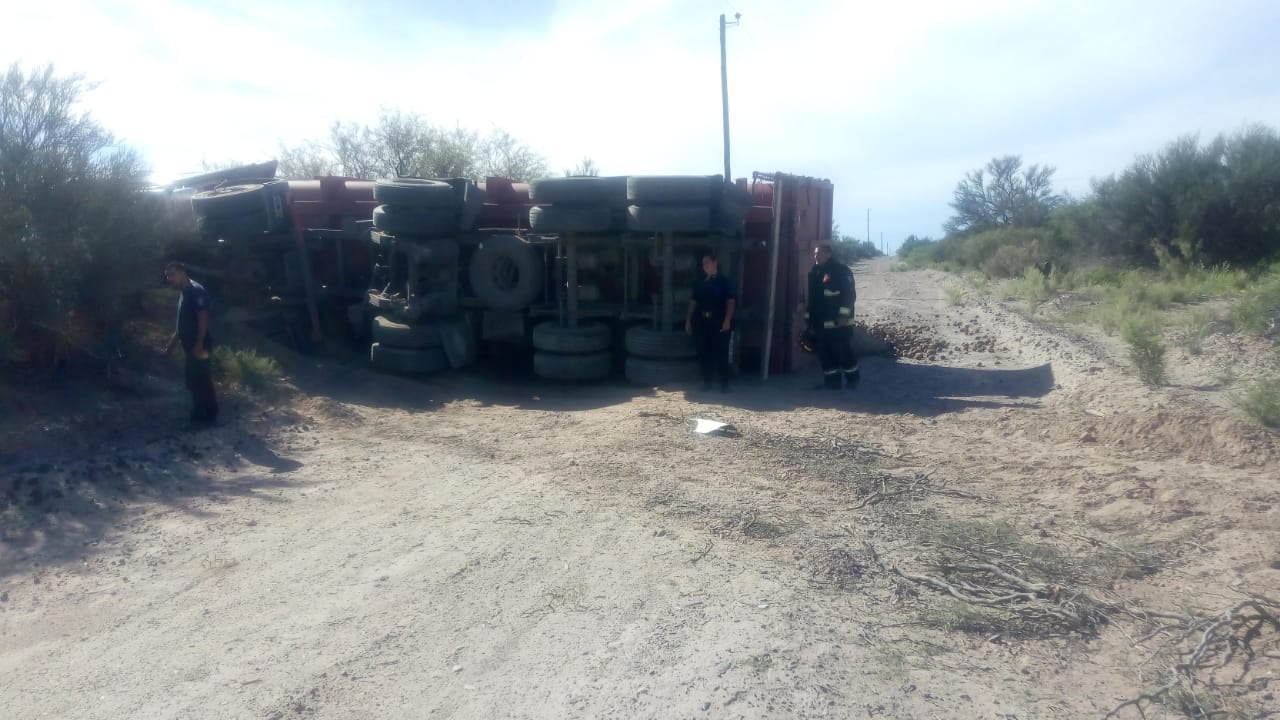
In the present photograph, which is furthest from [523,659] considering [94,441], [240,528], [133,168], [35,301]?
[133,168]

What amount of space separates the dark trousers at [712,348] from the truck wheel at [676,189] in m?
1.39

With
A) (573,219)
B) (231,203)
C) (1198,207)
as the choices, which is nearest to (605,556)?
(573,219)

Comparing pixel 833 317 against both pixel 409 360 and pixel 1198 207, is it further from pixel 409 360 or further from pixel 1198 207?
pixel 1198 207

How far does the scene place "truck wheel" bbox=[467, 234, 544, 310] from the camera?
468 inches

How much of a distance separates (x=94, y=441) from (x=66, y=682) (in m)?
4.35

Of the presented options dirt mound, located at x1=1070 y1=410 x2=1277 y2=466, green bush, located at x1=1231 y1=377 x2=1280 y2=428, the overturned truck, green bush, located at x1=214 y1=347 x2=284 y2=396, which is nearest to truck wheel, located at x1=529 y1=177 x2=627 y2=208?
the overturned truck

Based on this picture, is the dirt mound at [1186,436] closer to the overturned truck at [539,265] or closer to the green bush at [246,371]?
the overturned truck at [539,265]

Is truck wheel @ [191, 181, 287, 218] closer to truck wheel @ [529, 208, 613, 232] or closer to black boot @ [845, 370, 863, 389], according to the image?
truck wheel @ [529, 208, 613, 232]

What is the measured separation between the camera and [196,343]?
28.3 ft

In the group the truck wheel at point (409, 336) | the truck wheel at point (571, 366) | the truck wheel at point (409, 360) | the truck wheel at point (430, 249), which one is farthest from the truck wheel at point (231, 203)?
the truck wheel at point (571, 366)

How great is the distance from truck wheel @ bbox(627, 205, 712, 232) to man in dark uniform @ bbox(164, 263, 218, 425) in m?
4.60

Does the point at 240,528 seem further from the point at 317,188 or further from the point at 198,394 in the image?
the point at 317,188

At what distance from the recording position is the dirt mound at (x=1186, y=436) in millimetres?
6863

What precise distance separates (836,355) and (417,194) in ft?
17.4
